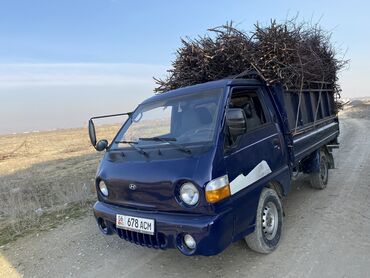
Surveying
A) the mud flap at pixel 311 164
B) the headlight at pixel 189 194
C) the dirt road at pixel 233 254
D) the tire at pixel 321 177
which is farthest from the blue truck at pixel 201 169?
the tire at pixel 321 177

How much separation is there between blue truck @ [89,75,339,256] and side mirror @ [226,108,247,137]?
11 millimetres

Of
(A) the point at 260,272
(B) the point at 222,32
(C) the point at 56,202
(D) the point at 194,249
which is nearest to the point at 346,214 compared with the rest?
(A) the point at 260,272

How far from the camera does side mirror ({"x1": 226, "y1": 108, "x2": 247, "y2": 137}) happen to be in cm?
376

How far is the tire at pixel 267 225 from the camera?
13.3 feet

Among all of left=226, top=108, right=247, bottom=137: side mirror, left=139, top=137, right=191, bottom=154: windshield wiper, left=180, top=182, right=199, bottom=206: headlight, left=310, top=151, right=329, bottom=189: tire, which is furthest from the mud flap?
left=180, top=182, right=199, bottom=206: headlight

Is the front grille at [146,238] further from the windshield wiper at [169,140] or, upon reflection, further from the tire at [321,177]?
the tire at [321,177]

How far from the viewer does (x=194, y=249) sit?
3.46 m

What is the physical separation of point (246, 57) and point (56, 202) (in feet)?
17.2

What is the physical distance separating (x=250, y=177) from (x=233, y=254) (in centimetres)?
105

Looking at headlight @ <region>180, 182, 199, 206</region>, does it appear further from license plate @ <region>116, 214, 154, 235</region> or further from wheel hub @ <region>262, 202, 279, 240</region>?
wheel hub @ <region>262, 202, 279, 240</region>

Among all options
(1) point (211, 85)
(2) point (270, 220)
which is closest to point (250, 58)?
(1) point (211, 85)

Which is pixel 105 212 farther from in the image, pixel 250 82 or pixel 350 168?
pixel 350 168

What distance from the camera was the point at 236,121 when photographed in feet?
12.3

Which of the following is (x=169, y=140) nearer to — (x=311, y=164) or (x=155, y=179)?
(x=155, y=179)
